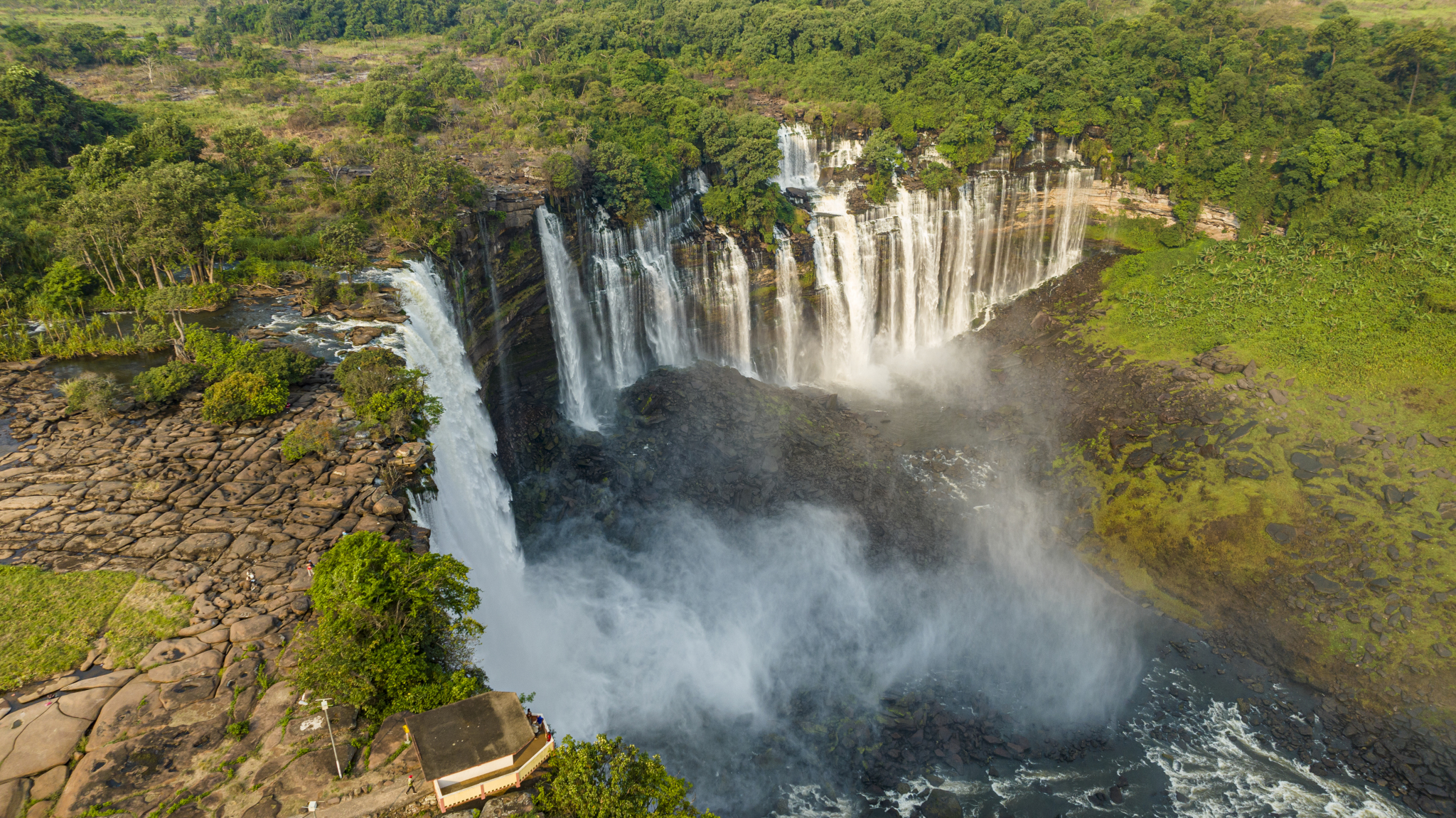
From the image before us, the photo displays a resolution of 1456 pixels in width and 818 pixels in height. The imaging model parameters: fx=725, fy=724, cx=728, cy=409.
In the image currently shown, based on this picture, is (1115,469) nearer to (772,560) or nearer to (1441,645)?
(1441,645)

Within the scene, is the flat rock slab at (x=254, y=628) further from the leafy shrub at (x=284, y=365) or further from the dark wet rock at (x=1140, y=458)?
the dark wet rock at (x=1140, y=458)

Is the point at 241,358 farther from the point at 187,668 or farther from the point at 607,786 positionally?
the point at 607,786

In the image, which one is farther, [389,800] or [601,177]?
[601,177]

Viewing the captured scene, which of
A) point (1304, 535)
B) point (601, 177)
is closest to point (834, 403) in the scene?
point (601, 177)

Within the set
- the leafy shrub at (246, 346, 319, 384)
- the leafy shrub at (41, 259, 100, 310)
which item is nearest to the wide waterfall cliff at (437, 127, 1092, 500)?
the leafy shrub at (246, 346, 319, 384)

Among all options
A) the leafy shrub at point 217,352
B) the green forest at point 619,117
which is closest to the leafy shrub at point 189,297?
the green forest at point 619,117

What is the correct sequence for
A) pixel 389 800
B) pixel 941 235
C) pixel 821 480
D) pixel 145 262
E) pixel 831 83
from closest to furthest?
pixel 389 800 < pixel 145 262 < pixel 821 480 < pixel 941 235 < pixel 831 83

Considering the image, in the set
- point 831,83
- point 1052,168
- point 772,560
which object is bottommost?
point 772,560

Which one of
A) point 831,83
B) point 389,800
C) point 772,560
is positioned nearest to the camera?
point 389,800
